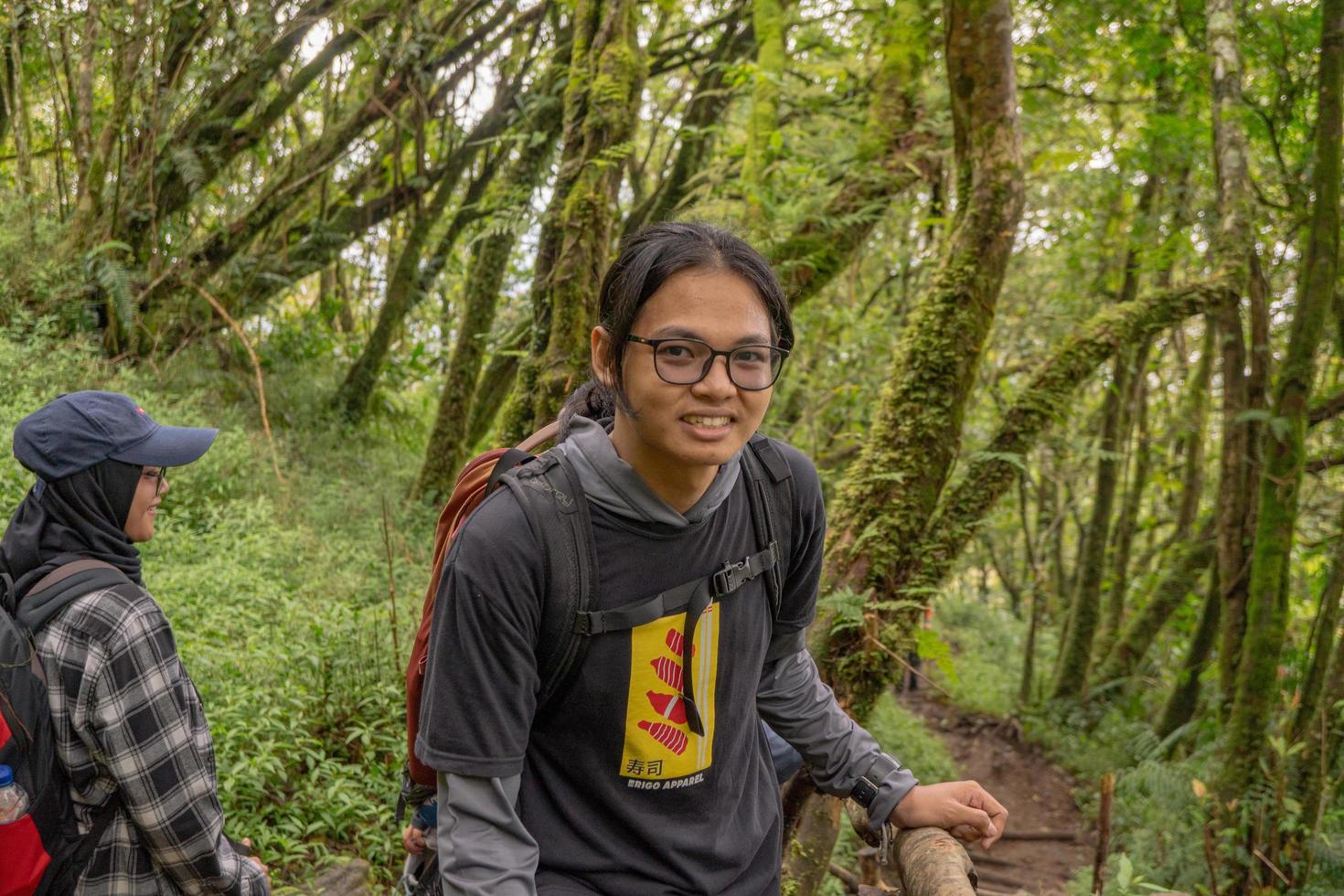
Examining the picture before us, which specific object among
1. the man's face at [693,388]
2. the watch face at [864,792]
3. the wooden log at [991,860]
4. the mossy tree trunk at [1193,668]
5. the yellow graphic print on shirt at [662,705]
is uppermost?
the man's face at [693,388]

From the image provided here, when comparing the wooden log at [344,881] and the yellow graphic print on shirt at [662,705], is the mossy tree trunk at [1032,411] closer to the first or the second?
the yellow graphic print on shirt at [662,705]

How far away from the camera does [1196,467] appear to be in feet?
40.9

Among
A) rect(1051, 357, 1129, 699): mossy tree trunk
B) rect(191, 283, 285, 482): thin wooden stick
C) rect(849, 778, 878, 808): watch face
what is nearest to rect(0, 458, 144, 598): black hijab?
rect(849, 778, 878, 808): watch face

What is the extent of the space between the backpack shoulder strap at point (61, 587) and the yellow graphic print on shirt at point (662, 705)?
1494mm

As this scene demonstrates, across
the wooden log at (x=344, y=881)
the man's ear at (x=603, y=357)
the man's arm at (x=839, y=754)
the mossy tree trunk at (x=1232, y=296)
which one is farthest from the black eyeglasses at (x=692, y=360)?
the mossy tree trunk at (x=1232, y=296)

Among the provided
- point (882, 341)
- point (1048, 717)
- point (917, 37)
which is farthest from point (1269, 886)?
point (1048, 717)

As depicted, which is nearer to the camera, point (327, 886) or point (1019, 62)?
point (327, 886)

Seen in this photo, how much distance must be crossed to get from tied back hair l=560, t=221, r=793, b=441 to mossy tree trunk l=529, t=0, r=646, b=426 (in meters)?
3.03

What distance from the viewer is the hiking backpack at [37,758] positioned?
2.27m

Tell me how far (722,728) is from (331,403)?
10090mm

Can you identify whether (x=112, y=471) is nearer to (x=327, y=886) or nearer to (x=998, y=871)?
(x=327, y=886)

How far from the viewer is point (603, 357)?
6.84 ft

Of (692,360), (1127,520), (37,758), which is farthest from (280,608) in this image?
(1127,520)

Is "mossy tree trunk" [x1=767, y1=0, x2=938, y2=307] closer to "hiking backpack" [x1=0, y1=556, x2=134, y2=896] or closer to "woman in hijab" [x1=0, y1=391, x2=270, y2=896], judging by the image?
"woman in hijab" [x1=0, y1=391, x2=270, y2=896]
